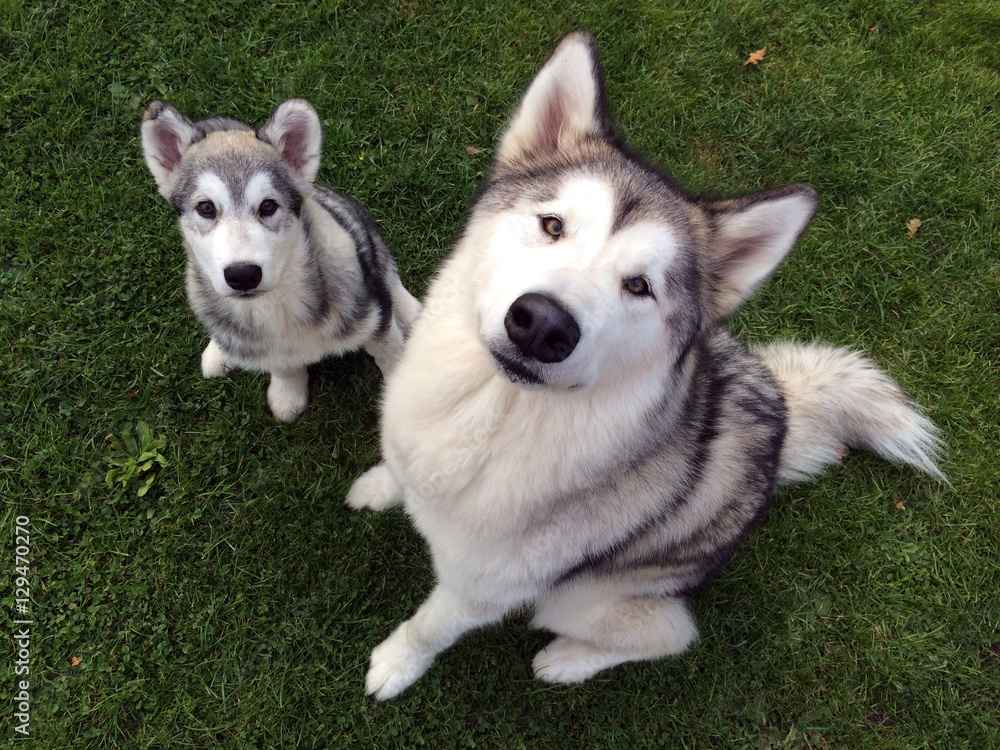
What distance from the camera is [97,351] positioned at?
12.9 feet

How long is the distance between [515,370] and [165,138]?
244 centimetres

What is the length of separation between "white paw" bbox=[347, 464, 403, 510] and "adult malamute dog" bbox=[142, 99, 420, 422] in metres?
0.76

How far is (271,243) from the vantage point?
2.78 m

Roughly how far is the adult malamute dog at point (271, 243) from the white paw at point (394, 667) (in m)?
1.68

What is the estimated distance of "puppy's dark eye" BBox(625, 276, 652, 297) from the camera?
191 cm

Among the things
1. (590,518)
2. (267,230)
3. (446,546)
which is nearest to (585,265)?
(590,518)

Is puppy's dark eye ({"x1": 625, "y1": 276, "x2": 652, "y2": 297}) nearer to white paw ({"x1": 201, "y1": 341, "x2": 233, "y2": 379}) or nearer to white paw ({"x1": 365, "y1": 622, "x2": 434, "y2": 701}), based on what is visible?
white paw ({"x1": 365, "y1": 622, "x2": 434, "y2": 701})

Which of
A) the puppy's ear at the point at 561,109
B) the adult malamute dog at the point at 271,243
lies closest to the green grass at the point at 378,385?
the adult malamute dog at the point at 271,243

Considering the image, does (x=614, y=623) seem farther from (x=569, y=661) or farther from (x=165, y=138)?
(x=165, y=138)

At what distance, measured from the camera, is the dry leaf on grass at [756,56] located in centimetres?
479

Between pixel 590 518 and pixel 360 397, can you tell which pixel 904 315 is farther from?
pixel 360 397

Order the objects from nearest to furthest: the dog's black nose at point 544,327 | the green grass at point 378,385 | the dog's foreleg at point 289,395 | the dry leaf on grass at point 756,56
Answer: the dog's black nose at point 544,327 → the green grass at point 378,385 → the dog's foreleg at point 289,395 → the dry leaf on grass at point 756,56

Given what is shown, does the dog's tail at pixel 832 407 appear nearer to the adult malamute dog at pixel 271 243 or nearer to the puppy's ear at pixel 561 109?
the puppy's ear at pixel 561 109

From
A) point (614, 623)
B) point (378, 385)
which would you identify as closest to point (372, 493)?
point (378, 385)
